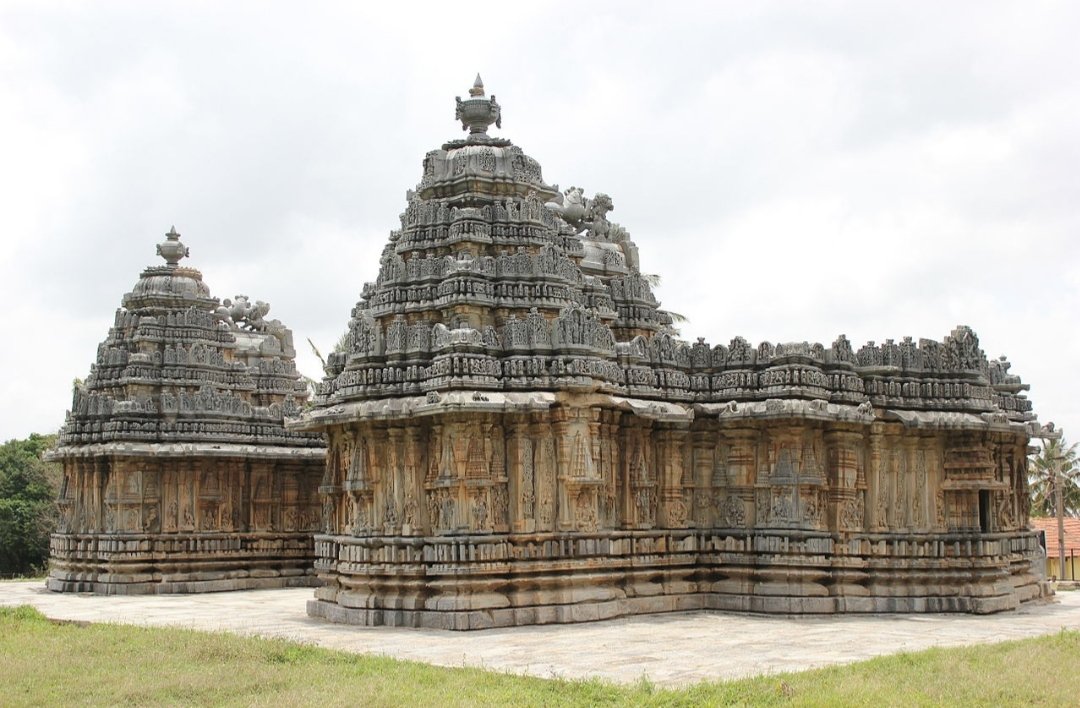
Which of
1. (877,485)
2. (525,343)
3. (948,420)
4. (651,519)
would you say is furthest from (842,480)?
(525,343)

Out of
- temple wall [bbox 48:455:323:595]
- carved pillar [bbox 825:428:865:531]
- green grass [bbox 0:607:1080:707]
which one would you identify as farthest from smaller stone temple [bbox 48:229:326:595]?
carved pillar [bbox 825:428:865:531]

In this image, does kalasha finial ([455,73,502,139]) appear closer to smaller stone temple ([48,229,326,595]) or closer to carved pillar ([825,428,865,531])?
carved pillar ([825,428,865,531])

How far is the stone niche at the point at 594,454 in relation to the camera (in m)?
19.9

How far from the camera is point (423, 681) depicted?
13.7 metres

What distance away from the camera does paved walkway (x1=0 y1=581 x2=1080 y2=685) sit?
15.4m

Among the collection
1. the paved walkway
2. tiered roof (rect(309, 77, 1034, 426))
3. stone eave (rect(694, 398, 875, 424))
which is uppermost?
tiered roof (rect(309, 77, 1034, 426))

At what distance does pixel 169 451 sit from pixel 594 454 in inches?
455

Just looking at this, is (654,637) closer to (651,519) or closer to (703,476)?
(651,519)

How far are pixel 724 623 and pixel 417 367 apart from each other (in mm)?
6126

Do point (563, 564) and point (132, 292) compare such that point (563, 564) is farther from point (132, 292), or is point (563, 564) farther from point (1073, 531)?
point (1073, 531)

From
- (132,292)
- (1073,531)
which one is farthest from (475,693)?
(1073,531)

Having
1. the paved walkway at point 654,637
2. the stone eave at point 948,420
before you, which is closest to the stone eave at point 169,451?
the paved walkway at point 654,637

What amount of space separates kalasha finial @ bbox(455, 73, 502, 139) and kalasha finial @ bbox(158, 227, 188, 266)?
11144 millimetres

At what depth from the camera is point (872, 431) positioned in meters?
22.2
